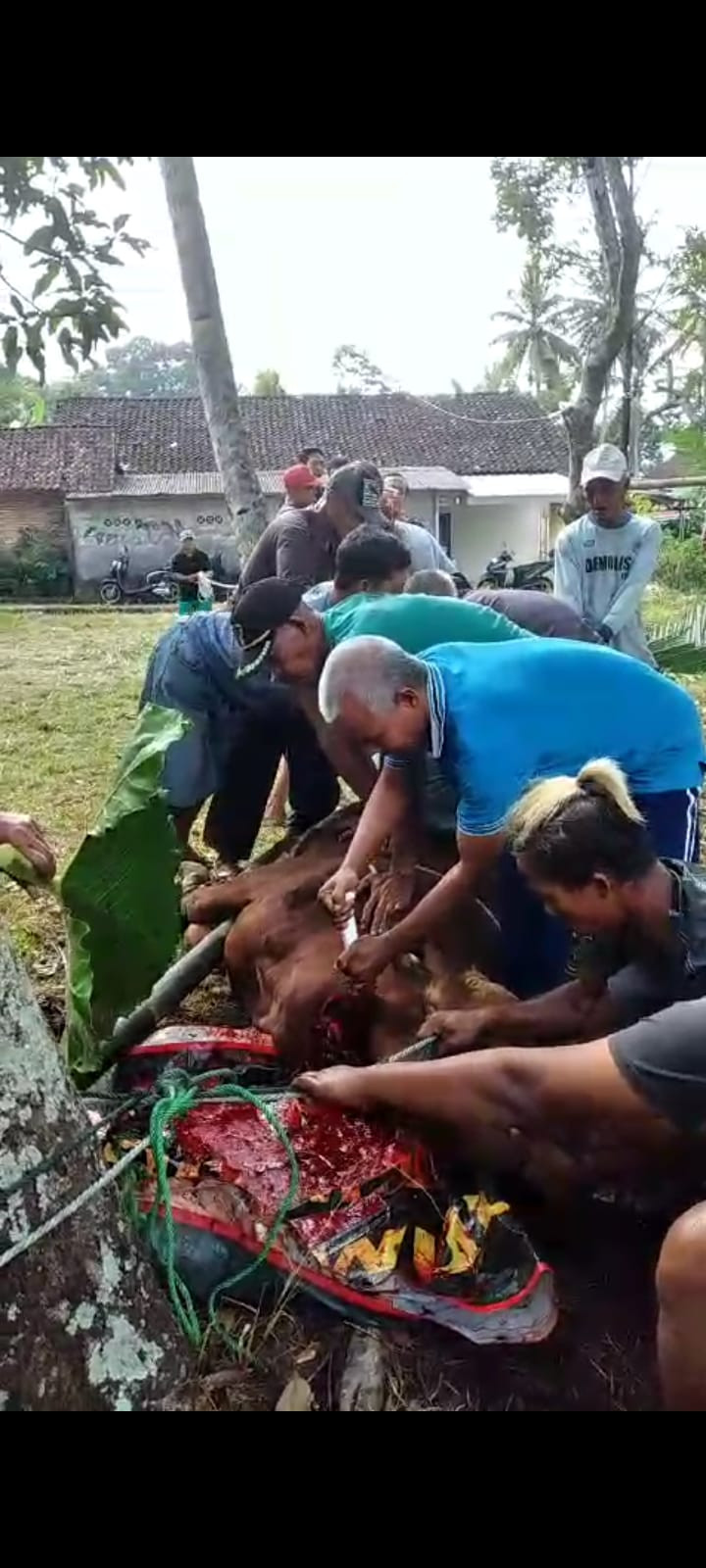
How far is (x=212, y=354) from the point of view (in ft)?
18.1

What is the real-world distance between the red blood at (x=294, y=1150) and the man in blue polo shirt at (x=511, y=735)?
14.4 inches

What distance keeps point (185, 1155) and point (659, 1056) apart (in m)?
0.94

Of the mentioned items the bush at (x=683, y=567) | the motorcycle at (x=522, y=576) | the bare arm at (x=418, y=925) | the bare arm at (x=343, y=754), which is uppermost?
the bare arm at (x=343, y=754)

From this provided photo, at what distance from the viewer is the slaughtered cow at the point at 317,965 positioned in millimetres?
2609

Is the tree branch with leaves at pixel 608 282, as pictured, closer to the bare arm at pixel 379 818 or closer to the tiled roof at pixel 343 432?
the bare arm at pixel 379 818

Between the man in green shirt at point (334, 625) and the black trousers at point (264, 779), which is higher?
the man in green shirt at point (334, 625)

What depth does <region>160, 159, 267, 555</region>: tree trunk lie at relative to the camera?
5297 millimetres

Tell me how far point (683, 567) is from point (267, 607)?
30.7 ft

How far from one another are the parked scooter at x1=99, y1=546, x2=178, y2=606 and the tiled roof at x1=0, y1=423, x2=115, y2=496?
1.71 metres

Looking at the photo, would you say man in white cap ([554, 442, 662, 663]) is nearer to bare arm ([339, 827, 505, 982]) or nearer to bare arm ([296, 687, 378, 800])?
bare arm ([296, 687, 378, 800])

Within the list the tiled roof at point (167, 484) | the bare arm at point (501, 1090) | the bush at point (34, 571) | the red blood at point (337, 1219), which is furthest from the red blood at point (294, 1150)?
the bush at point (34, 571)

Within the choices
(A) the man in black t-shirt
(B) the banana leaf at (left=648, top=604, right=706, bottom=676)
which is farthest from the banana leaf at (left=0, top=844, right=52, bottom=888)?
(A) the man in black t-shirt

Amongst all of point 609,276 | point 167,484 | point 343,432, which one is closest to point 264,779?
point 609,276

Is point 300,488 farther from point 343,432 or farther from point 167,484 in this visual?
point 343,432
